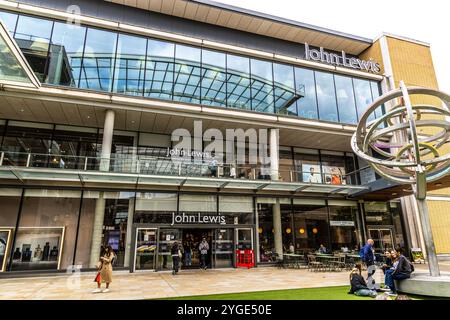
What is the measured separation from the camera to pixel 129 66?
1805 centimetres

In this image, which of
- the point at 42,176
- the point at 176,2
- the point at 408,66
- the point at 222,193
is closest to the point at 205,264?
the point at 222,193

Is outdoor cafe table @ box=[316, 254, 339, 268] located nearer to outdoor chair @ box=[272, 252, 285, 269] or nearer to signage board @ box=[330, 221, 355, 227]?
outdoor chair @ box=[272, 252, 285, 269]

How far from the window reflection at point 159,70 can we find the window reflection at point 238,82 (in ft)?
13.3

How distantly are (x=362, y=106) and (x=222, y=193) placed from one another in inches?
543

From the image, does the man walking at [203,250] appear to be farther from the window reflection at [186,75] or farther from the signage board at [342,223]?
the signage board at [342,223]

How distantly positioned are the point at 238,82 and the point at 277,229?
34.5 feet

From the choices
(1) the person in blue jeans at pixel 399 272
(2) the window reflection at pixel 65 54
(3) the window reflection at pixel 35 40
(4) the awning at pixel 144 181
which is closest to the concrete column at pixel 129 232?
(4) the awning at pixel 144 181

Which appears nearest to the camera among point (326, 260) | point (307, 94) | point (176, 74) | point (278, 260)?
point (326, 260)

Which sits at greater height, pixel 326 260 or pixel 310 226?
pixel 310 226

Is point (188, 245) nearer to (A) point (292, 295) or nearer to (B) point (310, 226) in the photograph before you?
(B) point (310, 226)

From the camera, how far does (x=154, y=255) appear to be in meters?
16.1

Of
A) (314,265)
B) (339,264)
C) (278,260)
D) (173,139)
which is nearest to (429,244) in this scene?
(339,264)

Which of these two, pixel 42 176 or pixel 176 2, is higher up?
pixel 176 2

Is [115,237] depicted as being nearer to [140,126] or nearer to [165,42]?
[140,126]
